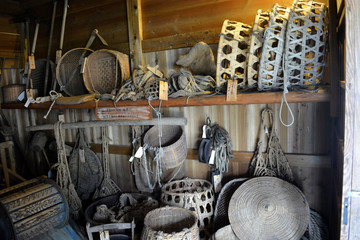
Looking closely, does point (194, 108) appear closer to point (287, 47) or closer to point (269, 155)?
point (269, 155)

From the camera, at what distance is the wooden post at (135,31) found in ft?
9.43

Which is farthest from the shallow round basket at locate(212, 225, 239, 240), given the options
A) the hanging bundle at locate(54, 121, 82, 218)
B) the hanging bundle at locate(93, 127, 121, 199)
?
the hanging bundle at locate(54, 121, 82, 218)

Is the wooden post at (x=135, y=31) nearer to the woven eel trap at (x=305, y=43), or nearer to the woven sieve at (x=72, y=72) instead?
the woven sieve at (x=72, y=72)

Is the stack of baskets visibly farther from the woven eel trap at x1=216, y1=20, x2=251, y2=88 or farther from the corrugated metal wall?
the corrugated metal wall

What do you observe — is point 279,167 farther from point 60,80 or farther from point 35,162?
point 35,162

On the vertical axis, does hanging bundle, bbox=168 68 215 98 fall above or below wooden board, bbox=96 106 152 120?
above

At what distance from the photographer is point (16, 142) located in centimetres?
416

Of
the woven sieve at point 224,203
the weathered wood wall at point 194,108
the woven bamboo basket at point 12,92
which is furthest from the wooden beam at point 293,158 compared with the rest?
the woven bamboo basket at point 12,92

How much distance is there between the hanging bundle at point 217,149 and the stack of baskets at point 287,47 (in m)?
0.72

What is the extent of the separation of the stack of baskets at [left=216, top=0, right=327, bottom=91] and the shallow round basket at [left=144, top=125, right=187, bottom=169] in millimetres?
913

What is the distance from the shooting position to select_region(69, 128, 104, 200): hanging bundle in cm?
334

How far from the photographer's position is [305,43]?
1.67 m

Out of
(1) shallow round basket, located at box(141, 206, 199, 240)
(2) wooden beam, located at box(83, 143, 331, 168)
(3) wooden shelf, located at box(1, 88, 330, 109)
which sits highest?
(3) wooden shelf, located at box(1, 88, 330, 109)

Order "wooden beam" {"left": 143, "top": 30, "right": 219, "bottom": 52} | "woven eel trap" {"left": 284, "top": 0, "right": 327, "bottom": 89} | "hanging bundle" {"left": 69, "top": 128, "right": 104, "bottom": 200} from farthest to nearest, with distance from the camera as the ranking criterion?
1. "hanging bundle" {"left": 69, "top": 128, "right": 104, "bottom": 200}
2. "wooden beam" {"left": 143, "top": 30, "right": 219, "bottom": 52}
3. "woven eel trap" {"left": 284, "top": 0, "right": 327, "bottom": 89}
